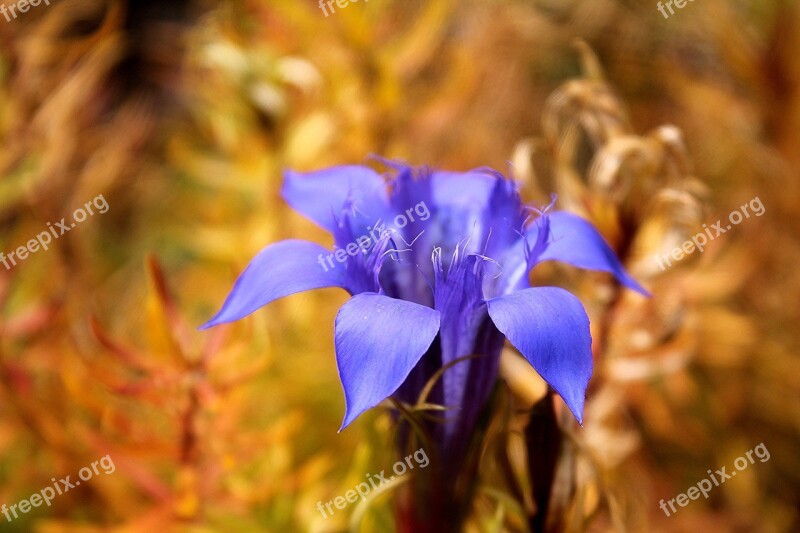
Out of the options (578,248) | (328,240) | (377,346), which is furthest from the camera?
(328,240)

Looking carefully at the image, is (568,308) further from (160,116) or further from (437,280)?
(160,116)

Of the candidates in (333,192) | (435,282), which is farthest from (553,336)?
(333,192)

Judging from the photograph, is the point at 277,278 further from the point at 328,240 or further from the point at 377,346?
the point at 328,240

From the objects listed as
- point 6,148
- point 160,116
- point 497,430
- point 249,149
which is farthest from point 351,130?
point 160,116

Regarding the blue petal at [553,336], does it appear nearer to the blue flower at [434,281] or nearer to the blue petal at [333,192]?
the blue flower at [434,281]

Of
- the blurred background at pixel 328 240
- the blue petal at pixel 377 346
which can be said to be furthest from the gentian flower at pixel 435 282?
the blurred background at pixel 328 240

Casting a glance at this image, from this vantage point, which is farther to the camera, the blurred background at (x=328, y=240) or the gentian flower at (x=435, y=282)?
the blurred background at (x=328, y=240)
